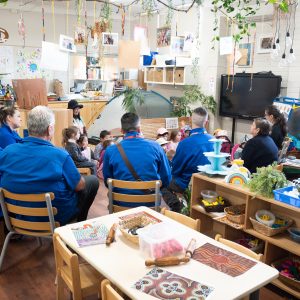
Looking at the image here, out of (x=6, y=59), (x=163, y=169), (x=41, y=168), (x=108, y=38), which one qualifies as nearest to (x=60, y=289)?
(x=41, y=168)

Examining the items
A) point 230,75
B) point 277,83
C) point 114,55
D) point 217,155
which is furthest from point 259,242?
point 114,55

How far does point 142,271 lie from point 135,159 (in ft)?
4.34

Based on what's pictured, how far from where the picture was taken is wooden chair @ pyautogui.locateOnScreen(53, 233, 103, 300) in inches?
67.0

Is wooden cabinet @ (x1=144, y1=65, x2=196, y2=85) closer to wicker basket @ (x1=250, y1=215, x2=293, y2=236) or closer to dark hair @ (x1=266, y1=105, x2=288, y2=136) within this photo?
dark hair @ (x1=266, y1=105, x2=288, y2=136)

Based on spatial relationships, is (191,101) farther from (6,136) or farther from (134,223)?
(134,223)

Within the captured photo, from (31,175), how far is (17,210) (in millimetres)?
261

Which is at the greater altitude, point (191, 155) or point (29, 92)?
point (29, 92)

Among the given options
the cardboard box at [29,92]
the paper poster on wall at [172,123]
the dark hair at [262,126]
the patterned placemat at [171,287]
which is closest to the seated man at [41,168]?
the patterned placemat at [171,287]

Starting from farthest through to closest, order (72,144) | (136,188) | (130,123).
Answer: (72,144), (130,123), (136,188)

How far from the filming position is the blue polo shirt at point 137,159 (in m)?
2.79

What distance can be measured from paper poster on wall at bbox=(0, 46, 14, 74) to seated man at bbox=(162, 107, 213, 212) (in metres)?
6.82

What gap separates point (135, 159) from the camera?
9.14 ft

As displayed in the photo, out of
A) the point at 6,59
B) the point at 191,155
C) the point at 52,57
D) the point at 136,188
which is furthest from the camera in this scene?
the point at 6,59

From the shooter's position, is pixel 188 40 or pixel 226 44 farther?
pixel 188 40
